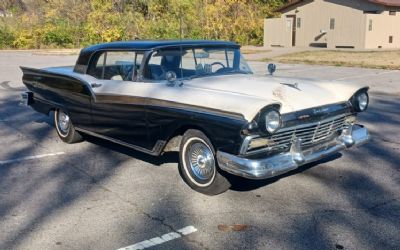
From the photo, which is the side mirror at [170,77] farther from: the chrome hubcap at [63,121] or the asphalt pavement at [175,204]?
the chrome hubcap at [63,121]

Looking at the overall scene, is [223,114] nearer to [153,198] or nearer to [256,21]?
[153,198]

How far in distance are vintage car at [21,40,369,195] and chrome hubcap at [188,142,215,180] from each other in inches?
0.4

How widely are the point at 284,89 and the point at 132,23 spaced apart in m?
29.8

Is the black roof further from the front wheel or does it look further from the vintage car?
the front wheel

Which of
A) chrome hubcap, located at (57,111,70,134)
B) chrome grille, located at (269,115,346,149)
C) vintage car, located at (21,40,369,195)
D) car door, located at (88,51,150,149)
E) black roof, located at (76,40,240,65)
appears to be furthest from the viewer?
chrome hubcap, located at (57,111,70,134)

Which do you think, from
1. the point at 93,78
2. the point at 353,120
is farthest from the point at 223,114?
the point at 93,78

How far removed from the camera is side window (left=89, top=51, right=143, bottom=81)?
552 centimetres

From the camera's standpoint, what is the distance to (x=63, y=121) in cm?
699

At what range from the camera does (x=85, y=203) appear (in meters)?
4.63

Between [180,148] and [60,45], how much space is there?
30525 mm

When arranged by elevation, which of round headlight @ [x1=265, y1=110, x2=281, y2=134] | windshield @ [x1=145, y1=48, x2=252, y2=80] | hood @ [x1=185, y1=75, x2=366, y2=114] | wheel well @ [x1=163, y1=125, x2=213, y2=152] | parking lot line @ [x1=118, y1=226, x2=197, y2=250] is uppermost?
windshield @ [x1=145, y1=48, x2=252, y2=80]

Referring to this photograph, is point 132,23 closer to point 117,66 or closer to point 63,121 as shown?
point 63,121

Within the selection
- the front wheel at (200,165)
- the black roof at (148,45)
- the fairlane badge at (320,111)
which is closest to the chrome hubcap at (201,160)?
the front wheel at (200,165)

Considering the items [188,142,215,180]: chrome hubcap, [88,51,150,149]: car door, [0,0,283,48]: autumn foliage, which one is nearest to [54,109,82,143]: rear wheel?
[88,51,150,149]: car door
